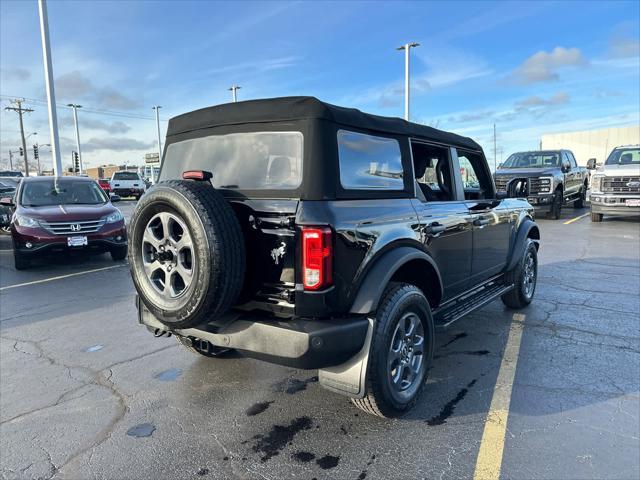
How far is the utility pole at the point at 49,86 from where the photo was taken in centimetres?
1527

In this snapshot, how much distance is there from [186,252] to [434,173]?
244 centimetres

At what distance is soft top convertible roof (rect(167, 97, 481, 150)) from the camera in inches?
109

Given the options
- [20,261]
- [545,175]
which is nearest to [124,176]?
[20,261]

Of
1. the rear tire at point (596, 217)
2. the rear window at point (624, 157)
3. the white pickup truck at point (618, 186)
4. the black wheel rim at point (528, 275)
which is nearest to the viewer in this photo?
the black wheel rim at point (528, 275)

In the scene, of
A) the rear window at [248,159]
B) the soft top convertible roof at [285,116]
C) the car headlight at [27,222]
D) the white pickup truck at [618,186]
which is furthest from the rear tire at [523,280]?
the white pickup truck at [618,186]

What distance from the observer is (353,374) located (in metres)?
2.67

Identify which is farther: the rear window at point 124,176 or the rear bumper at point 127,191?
the rear window at point 124,176

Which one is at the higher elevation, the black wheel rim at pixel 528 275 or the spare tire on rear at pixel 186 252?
the spare tire on rear at pixel 186 252

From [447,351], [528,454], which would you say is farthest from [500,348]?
[528,454]

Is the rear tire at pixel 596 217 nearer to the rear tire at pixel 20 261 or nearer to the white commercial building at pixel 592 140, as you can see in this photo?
the rear tire at pixel 20 261

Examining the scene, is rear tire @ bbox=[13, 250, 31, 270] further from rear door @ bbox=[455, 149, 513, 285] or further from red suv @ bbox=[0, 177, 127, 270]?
rear door @ bbox=[455, 149, 513, 285]

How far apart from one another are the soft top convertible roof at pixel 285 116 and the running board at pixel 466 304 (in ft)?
4.79

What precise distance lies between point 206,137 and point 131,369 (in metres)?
2.06

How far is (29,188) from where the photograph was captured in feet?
28.1
